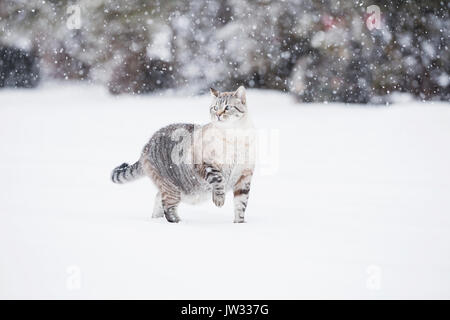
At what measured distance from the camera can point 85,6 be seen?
416 inches

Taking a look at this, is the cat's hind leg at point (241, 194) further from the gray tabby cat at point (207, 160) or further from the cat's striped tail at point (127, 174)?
the cat's striped tail at point (127, 174)

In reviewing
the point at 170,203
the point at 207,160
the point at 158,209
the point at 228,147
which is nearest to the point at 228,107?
the point at 228,147

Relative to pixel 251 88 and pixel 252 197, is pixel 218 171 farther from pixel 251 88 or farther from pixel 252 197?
pixel 251 88

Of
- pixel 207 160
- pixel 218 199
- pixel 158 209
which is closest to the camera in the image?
pixel 218 199

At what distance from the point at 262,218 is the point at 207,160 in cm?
72

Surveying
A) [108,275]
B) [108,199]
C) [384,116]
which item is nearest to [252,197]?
[108,199]

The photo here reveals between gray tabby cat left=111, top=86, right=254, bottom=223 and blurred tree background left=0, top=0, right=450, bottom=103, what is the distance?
20.1ft

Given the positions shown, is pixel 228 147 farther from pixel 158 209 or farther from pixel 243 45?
pixel 243 45

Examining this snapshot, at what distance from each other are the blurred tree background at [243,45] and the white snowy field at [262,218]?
99cm

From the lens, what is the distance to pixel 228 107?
420 cm

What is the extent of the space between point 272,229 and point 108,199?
2.00m

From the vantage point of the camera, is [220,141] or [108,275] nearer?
[108,275]

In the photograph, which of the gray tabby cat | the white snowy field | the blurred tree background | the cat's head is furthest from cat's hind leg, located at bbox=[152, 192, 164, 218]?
the blurred tree background

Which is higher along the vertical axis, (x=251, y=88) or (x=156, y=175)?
(x=251, y=88)
